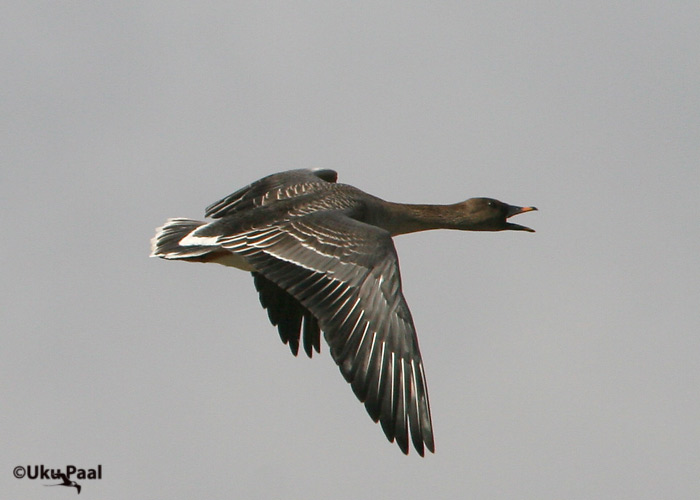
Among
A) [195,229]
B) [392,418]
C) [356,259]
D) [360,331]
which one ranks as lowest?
[392,418]

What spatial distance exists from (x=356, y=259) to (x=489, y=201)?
6261 millimetres

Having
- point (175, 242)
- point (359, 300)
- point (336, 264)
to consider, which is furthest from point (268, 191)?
point (359, 300)

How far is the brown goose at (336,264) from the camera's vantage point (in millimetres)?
14156

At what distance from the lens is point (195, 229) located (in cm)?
1864

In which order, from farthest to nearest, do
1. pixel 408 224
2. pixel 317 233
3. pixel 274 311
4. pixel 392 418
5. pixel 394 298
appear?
pixel 408 224
pixel 274 311
pixel 317 233
pixel 394 298
pixel 392 418

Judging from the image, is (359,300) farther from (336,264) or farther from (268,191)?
(268,191)

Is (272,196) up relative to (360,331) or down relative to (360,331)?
up

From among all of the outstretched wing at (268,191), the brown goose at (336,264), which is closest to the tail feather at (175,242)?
the brown goose at (336,264)

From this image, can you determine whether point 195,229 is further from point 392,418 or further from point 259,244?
point 392,418

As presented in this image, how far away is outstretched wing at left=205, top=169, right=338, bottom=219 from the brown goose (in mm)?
22

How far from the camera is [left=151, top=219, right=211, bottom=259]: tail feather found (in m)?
17.4

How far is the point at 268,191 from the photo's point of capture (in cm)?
1970

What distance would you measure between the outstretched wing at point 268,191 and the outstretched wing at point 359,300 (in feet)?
7.37

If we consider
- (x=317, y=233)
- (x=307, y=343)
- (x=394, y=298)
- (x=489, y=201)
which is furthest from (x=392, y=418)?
(x=489, y=201)
